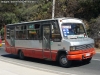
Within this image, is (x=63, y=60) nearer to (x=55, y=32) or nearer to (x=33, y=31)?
(x=55, y=32)

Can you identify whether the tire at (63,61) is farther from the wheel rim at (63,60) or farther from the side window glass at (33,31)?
the side window glass at (33,31)

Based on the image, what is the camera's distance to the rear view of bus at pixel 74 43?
13.0 m

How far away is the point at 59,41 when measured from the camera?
44.9ft

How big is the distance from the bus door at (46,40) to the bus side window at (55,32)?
1.30ft

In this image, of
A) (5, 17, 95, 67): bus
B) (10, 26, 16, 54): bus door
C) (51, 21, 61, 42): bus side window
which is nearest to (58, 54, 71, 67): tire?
(5, 17, 95, 67): bus

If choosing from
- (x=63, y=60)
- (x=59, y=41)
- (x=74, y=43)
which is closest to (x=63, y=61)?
(x=63, y=60)

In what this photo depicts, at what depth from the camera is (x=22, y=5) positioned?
5559 centimetres

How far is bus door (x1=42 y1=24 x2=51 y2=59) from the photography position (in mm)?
14570

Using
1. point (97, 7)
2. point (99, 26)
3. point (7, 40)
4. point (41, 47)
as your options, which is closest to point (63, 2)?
point (97, 7)

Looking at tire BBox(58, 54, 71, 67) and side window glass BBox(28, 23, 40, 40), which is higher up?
side window glass BBox(28, 23, 40, 40)

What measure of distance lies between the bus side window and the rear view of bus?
252 millimetres

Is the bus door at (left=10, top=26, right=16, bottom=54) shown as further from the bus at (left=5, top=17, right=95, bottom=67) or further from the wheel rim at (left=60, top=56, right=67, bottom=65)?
the wheel rim at (left=60, top=56, right=67, bottom=65)

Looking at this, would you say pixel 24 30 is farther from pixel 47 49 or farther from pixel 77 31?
pixel 77 31

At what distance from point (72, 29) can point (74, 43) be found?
1475 millimetres
